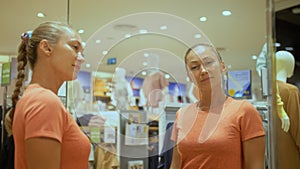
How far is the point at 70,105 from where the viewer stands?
1.80 m

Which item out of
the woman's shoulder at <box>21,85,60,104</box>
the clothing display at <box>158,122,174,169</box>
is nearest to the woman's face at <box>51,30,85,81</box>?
the woman's shoulder at <box>21,85,60,104</box>

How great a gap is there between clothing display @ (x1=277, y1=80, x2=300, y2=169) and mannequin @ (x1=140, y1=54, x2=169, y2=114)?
1.57 feet

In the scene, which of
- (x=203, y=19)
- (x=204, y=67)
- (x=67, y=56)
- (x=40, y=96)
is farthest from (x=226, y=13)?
(x=40, y=96)

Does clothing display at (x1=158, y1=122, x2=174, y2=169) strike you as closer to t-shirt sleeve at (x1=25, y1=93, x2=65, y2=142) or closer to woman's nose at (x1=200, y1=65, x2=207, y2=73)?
woman's nose at (x1=200, y1=65, x2=207, y2=73)

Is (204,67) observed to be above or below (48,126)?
above

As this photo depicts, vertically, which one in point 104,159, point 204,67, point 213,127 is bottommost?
point 104,159

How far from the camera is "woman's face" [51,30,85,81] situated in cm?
98

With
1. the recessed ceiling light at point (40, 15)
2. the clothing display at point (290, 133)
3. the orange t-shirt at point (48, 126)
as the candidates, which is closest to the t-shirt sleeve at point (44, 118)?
the orange t-shirt at point (48, 126)

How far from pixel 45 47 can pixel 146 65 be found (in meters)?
0.56

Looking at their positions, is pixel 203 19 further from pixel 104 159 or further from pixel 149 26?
pixel 104 159

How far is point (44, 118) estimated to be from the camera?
824 millimetres

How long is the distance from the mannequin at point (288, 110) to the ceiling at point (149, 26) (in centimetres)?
21

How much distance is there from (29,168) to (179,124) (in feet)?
1.93

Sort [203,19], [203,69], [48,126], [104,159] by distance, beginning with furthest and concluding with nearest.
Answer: [203,19]
[104,159]
[203,69]
[48,126]
